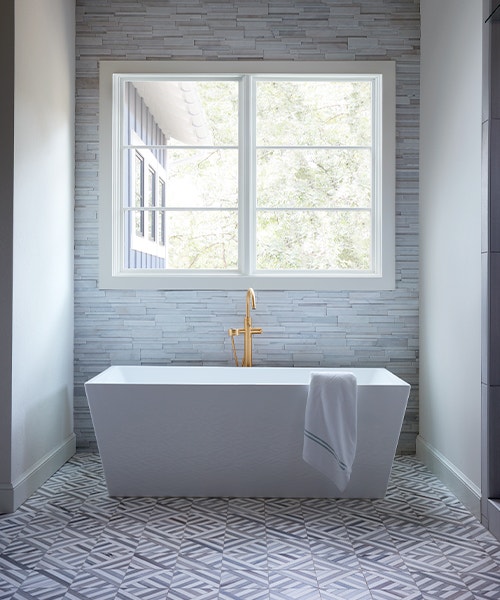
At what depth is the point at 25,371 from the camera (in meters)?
3.77

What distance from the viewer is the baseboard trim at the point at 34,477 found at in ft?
11.7

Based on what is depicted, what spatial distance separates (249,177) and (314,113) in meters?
0.64

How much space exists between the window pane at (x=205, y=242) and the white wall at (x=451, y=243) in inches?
50.6

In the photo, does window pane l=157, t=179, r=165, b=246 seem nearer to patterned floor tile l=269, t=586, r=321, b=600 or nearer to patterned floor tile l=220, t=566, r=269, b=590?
patterned floor tile l=220, t=566, r=269, b=590

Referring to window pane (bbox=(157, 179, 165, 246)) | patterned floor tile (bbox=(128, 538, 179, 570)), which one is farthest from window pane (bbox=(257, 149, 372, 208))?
patterned floor tile (bbox=(128, 538, 179, 570))

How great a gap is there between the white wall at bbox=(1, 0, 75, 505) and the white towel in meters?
1.50

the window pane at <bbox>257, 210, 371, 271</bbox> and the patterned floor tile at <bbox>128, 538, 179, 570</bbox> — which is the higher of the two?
the window pane at <bbox>257, 210, 371, 271</bbox>

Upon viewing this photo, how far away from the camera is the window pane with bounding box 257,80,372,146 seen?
4.89m

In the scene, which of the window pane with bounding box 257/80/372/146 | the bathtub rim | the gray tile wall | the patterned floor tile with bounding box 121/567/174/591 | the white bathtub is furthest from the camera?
the window pane with bounding box 257/80/372/146

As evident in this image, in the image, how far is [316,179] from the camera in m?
4.91

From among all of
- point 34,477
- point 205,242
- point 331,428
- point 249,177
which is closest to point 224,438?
point 331,428

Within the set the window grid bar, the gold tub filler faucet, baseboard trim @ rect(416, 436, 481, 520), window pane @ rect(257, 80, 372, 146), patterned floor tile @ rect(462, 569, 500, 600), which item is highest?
window pane @ rect(257, 80, 372, 146)

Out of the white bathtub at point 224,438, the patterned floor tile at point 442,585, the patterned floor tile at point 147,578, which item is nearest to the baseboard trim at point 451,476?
the white bathtub at point 224,438

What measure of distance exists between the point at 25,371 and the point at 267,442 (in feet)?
4.36
